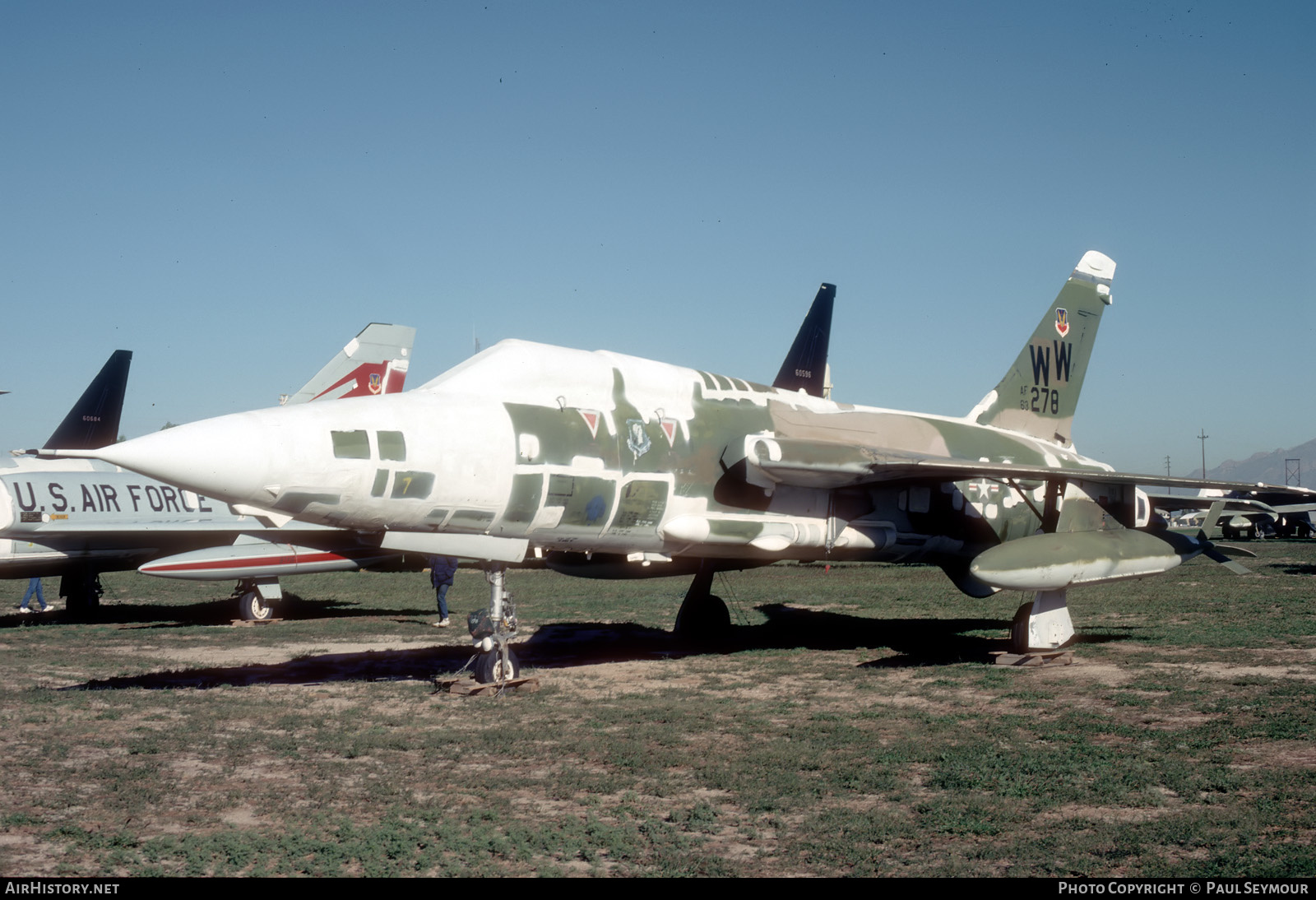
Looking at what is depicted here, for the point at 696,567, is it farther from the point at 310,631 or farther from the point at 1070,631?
the point at 310,631

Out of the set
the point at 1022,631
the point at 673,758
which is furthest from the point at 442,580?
the point at 673,758

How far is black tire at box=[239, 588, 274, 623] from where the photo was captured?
68.5ft

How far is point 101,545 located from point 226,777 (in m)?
15.9

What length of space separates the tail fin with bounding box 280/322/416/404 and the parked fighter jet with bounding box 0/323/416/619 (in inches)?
157

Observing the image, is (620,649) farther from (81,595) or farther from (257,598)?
(81,595)

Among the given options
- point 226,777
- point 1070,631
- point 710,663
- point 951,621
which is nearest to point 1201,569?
point 951,621

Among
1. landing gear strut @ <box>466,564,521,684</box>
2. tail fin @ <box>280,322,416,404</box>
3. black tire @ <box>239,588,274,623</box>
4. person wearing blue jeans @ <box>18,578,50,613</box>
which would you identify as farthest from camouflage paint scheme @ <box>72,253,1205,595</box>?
person wearing blue jeans @ <box>18,578,50,613</box>

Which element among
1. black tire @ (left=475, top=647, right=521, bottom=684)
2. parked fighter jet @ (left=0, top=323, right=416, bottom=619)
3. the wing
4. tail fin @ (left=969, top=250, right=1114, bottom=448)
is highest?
tail fin @ (left=969, top=250, right=1114, bottom=448)

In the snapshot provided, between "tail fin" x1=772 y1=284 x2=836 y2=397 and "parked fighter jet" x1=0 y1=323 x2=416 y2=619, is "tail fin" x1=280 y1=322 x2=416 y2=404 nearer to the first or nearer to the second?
"parked fighter jet" x1=0 y1=323 x2=416 y2=619

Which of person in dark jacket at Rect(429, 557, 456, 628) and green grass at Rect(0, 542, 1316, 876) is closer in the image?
green grass at Rect(0, 542, 1316, 876)

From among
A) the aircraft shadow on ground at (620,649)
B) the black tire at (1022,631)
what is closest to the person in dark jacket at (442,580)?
the aircraft shadow on ground at (620,649)

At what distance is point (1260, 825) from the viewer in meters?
6.32

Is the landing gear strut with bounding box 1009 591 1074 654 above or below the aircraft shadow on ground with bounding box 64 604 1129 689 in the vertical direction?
above

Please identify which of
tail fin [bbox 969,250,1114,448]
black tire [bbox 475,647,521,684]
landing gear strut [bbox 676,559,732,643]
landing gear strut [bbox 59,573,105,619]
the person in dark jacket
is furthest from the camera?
landing gear strut [bbox 59,573,105,619]
